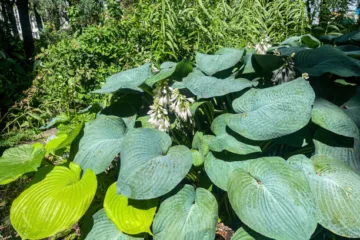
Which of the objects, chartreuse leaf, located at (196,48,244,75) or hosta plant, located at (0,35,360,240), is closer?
hosta plant, located at (0,35,360,240)

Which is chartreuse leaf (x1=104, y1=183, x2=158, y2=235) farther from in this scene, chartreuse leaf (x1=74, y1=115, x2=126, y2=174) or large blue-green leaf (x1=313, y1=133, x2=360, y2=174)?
large blue-green leaf (x1=313, y1=133, x2=360, y2=174)

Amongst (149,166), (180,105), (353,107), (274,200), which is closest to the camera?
(274,200)

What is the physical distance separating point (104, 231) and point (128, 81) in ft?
2.70

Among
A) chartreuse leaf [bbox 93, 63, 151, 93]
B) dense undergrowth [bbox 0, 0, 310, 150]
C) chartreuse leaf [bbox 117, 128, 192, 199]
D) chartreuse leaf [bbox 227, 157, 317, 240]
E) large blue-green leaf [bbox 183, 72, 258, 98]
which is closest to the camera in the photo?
chartreuse leaf [bbox 227, 157, 317, 240]

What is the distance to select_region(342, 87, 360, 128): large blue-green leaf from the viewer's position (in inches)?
62.3

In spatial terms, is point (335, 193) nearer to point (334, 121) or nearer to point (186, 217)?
point (334, 121)

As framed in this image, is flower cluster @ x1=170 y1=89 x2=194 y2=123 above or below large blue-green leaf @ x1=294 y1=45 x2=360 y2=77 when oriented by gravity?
below

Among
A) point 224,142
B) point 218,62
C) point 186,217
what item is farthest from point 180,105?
point 186,217

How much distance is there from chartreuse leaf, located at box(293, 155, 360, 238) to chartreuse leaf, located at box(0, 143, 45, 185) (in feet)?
3.94

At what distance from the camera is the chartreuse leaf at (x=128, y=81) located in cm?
170

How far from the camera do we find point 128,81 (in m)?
1.79

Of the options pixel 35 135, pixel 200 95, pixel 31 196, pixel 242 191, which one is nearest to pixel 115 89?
pixel 200 95

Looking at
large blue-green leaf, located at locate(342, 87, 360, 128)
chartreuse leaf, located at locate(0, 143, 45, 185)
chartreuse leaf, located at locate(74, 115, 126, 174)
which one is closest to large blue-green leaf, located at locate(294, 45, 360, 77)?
large blue-green leaf, located at locate(342, 87, 360, 128)

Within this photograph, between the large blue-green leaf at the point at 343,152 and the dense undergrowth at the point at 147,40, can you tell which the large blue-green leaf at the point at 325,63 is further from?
the dense undergrowth at the point at 147,40
